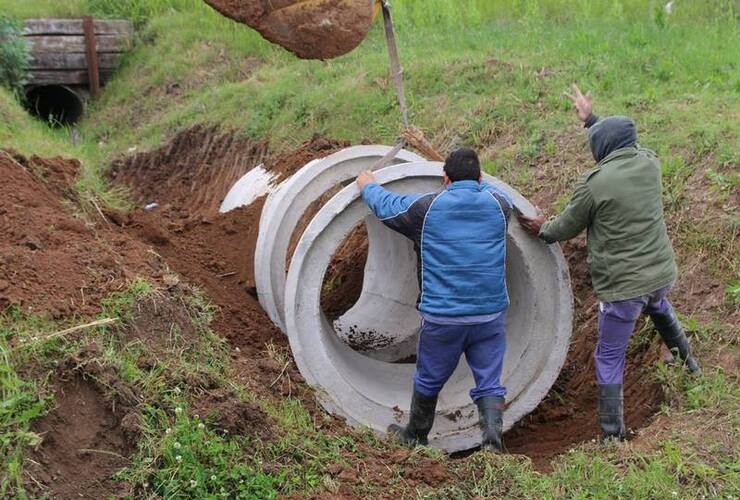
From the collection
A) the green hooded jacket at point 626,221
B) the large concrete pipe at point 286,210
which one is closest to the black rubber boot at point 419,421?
the green hooded jacket at point 626,221

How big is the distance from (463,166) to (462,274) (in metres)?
0.64

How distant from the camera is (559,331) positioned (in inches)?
251

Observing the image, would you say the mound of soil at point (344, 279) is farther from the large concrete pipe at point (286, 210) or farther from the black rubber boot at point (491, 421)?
→ the black rubber boot at point (491, 421)

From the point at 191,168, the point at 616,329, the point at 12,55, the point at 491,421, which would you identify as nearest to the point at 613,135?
the point at 616,329

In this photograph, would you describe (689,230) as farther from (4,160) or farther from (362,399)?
(4,160)

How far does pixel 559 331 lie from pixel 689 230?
1336 millimetres

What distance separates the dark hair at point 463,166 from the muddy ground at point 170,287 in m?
1.64

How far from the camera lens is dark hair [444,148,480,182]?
18.3ft

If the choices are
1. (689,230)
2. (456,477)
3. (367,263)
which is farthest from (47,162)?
(689,230)

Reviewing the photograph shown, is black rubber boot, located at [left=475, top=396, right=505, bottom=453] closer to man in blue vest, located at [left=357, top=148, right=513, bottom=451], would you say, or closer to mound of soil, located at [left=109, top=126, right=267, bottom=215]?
man in blue vest, located at [left=357, top=148, right=513, bottom=451]

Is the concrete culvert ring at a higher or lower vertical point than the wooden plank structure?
higher

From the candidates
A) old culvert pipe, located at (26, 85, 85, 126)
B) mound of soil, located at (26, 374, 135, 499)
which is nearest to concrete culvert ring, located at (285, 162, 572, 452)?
mound of soil, located at (26, 374, 135, 499)

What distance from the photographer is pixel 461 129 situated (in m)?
9.39

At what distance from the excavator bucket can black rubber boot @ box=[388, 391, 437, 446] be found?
7.72 ft
